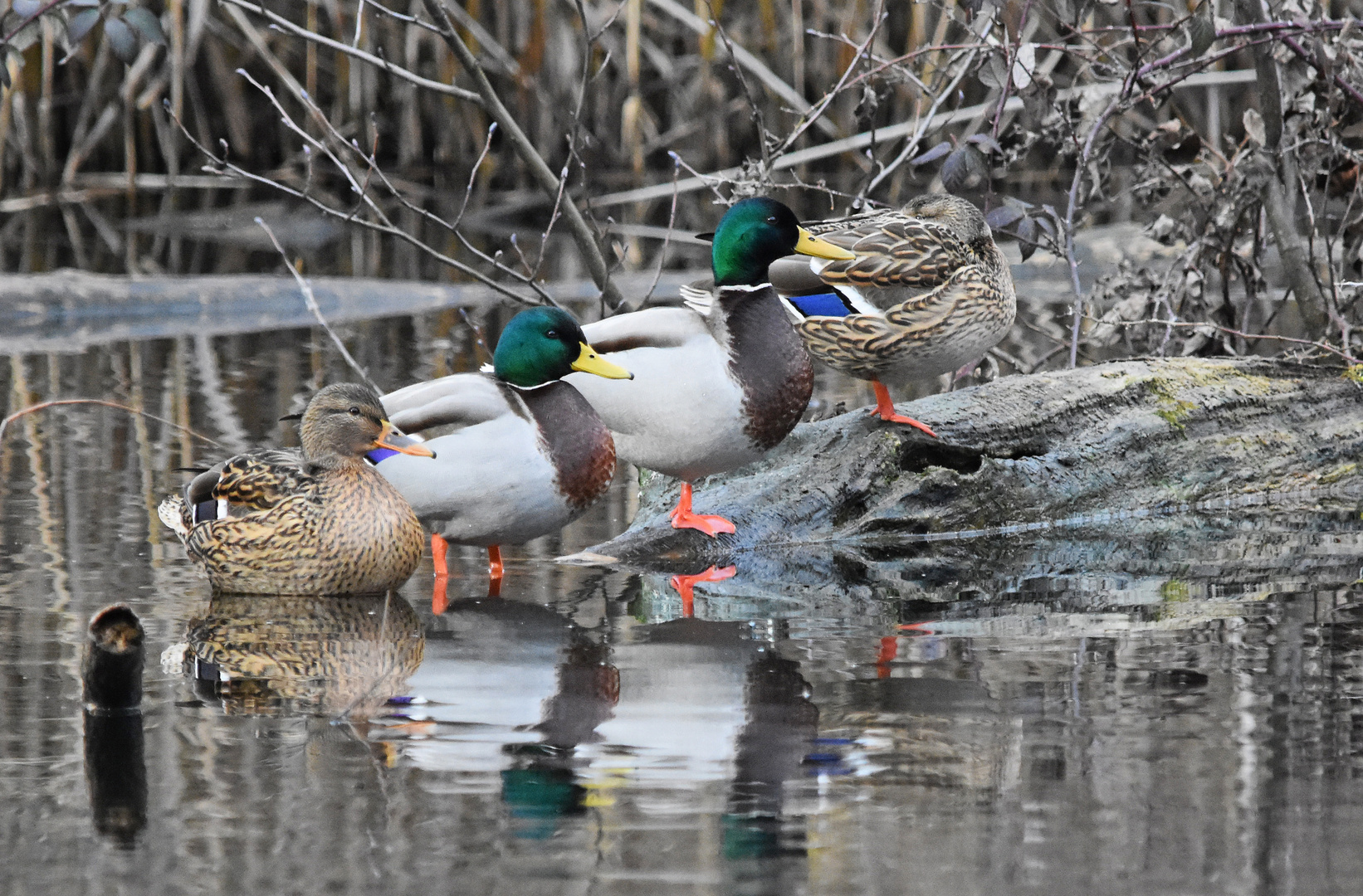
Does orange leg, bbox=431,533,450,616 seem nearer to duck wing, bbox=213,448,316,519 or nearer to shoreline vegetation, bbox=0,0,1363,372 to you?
duck wing, bbox=213,448,316,519

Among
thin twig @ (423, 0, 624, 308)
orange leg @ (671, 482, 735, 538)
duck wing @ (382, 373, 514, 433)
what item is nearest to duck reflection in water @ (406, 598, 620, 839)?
duck wing @ (382, 373, 514, 433)

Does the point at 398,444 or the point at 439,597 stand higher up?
the point at 398,444

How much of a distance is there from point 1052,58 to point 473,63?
10.1ft

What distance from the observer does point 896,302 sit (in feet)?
18.5

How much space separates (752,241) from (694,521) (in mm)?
849

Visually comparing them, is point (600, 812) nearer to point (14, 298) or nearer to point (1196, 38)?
point (1196, 38)

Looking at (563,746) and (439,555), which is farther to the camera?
(439,555)

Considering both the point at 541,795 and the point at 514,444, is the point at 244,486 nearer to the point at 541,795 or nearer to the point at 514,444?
the point at 514,444

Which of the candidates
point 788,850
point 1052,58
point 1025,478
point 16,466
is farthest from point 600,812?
point 1052,58

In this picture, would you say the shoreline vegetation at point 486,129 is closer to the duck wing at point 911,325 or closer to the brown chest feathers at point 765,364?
the duck wing at point 911,325

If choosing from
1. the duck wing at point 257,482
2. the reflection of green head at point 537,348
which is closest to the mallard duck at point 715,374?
the reflection of green head at point 537,348

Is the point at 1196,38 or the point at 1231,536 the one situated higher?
the point at 1196,38

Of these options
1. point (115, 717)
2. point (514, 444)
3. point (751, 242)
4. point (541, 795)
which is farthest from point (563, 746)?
point (751, 242)

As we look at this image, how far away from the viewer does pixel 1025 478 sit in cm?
578
